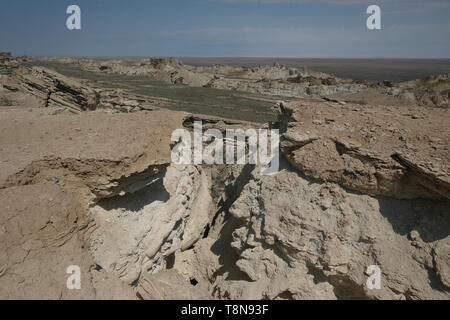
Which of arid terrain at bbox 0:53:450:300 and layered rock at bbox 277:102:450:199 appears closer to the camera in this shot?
arid terrain at bbox 0:53:450:300

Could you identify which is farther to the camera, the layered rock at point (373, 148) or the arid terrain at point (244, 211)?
the layered rock at point (373, 148)

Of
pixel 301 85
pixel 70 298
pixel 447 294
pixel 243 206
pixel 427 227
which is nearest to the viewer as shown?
pixel 70 298

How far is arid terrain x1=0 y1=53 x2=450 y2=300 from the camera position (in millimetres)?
3707

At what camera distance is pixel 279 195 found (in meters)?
5.15

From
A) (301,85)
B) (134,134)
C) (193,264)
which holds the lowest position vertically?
(193,264)

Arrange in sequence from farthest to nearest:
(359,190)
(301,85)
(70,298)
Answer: (301,85) < (359,190) < (70,298)

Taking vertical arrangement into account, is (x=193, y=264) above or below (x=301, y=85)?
below

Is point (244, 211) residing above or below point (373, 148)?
below

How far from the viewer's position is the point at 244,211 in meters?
5.52

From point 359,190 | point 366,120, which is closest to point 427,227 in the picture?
point 359,190

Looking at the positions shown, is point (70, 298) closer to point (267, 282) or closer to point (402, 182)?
point (267, 282)

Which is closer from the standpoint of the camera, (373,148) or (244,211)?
(373,148)

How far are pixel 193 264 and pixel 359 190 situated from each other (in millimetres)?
3829

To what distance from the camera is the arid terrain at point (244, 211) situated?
371cm
